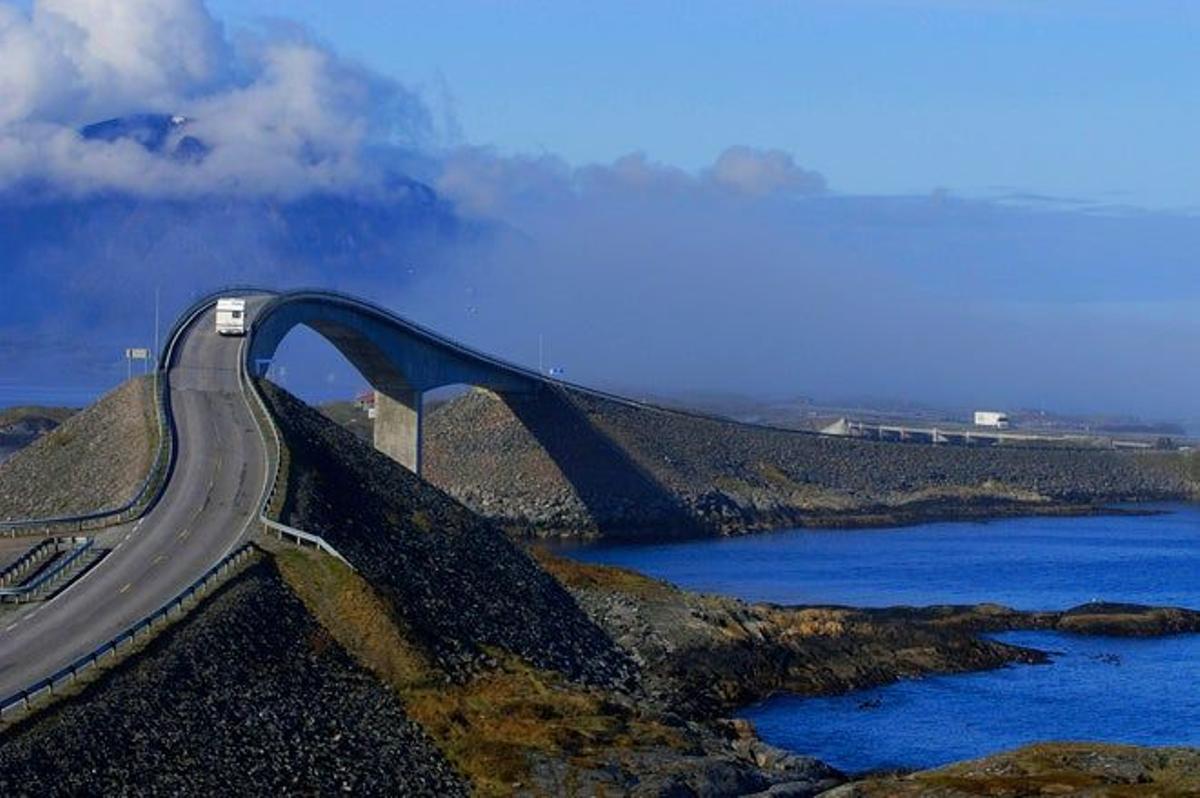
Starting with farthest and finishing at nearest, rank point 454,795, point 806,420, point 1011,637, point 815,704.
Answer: point 806,420, point 1011,637, point 815,704, point 454,795

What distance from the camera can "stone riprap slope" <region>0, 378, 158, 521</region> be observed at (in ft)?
162

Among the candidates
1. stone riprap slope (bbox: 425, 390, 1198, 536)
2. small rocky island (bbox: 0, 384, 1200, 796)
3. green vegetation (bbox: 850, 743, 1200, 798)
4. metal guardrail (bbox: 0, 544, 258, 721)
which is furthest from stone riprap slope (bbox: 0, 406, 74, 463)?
green vegetation (bbox: 850, 743, 1200, 798)

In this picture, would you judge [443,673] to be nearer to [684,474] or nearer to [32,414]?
[684,474]

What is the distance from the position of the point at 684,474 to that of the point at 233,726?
65.5 m

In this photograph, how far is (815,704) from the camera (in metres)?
47.7

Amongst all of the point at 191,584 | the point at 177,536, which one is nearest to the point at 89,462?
the point at 177,536

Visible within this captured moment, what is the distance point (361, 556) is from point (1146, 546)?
172 feet

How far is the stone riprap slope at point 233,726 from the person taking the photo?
93.3 ft

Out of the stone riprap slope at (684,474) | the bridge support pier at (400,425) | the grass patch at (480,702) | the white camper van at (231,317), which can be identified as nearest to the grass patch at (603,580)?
the white camper van at (231,317)

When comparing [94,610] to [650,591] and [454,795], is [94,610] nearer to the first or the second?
[454,795]

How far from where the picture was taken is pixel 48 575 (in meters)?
38.8

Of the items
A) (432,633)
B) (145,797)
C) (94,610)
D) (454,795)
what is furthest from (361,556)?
(145,797)

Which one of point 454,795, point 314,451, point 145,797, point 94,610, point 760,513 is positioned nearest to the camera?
point 145,797

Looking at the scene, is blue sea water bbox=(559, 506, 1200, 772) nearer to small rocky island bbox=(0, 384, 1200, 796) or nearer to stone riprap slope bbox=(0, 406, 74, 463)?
small rocky island bbox=(0, 384, 1200, 796)
